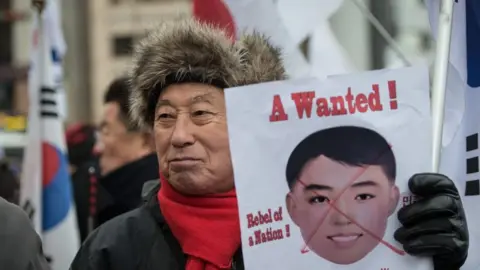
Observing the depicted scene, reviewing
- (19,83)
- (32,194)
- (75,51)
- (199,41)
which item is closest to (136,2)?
(75,51)

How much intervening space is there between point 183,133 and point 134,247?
0.33 m

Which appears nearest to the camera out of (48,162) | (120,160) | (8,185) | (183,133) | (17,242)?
(17,242)

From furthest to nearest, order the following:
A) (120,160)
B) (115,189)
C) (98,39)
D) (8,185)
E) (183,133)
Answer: (98,39), (8,185), (120,160), (115,189), (183,133)

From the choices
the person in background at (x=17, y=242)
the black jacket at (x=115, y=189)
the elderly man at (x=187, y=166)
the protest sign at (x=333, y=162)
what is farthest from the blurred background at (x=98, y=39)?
the person in background at (x=17, y=242)

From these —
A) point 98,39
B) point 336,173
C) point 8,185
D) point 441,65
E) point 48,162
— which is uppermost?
point 98,39

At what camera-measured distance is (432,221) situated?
2.31 metres

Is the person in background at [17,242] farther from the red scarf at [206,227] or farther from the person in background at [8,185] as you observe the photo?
the person in background at [8,185]

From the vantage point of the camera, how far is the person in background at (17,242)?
2246mm

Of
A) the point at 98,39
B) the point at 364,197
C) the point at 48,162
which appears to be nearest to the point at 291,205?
the point at 364,197

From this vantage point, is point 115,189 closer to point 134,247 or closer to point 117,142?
point 117,142

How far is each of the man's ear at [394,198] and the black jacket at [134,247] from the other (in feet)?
1.53

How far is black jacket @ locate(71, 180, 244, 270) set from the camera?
2.63 meters

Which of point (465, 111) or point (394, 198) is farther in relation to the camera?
point (465, 111)

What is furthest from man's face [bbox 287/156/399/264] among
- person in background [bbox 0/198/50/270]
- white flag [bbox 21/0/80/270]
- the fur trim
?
white flag [bbox 21/0/80/270]
